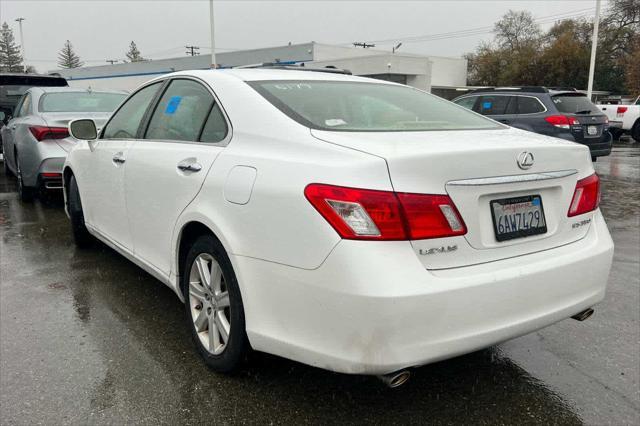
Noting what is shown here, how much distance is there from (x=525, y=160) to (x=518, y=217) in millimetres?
247

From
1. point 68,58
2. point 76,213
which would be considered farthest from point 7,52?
point 76,213

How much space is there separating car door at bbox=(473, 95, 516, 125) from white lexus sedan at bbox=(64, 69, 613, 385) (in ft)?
28.1

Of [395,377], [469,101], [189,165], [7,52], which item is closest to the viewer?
[395,377]

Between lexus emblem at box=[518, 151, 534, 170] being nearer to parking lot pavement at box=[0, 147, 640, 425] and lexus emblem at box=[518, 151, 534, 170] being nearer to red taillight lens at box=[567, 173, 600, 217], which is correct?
red taillight lens at box=[567, 173, 600, 217]

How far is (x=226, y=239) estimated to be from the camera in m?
2.47

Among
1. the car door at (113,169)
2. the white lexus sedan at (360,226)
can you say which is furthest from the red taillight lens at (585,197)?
the car door at (113,169)

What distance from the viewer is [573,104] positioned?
10992mm

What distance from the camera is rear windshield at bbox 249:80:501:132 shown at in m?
2.65

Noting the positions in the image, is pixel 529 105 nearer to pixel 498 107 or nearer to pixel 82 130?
pixel 498 107

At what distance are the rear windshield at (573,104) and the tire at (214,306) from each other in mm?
9754

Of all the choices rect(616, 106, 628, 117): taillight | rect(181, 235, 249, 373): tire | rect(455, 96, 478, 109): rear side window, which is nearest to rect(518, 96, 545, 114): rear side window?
rect(455, 96, 478, 109): rear side window

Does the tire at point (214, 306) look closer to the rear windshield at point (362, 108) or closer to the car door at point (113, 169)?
the rear windshield at point (362, 108)

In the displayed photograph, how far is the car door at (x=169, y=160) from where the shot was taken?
9.31ft

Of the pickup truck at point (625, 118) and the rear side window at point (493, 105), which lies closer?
the rear side window at point (493, 105)
